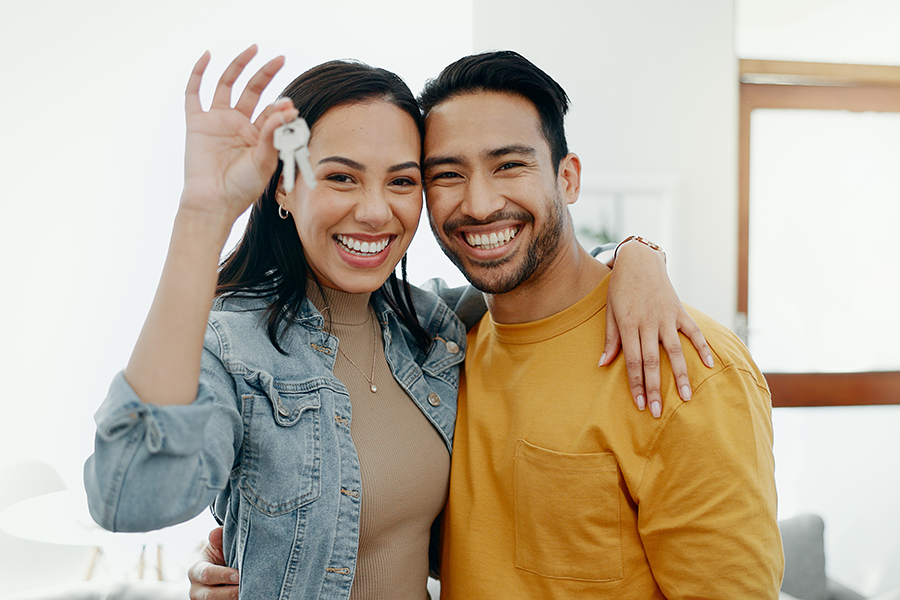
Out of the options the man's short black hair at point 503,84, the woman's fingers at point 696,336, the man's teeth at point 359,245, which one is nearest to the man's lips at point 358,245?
the man's teeth at point 359,245

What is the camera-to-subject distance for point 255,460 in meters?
0.93

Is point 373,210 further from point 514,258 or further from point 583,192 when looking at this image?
point 583,192

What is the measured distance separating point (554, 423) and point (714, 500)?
283 millimetres

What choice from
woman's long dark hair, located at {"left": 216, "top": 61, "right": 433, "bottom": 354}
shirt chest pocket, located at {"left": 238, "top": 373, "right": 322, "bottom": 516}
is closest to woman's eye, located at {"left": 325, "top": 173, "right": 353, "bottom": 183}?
woman's long dark hair, located at {"left": 216, "top": 61, "right": 433, "bottom": 354}

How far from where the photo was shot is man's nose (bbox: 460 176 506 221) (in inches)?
45.8

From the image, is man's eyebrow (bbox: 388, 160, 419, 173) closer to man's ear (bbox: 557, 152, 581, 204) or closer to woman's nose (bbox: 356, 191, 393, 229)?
woman's nose (bbox: 356, 191, 393, 229)

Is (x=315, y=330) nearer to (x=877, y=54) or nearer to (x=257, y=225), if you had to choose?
(x=257, y=225)

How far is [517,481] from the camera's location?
3.57 feet

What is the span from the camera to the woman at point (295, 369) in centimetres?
70

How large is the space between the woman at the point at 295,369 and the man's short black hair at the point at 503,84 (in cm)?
11

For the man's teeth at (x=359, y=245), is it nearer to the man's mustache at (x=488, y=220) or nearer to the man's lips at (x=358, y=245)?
the man's lips at (x=358, y=245)

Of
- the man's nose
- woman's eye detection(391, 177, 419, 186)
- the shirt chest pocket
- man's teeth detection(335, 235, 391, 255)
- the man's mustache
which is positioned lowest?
the shirt chest pocket

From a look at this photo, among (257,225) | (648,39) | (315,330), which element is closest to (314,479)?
(315,330)

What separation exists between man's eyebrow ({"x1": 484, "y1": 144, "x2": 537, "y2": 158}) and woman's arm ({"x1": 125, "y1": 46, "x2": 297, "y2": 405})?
1.57ft
